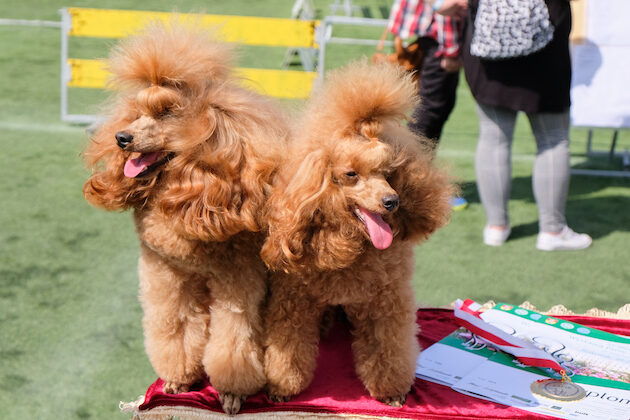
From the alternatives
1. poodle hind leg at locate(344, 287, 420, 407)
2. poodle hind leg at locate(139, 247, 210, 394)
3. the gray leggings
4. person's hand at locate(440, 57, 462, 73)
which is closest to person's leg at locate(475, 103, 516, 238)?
the gray leggings

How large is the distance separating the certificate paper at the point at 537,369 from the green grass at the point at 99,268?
2.05 ft

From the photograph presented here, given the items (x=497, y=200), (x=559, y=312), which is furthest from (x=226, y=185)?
(x=497, y=200)

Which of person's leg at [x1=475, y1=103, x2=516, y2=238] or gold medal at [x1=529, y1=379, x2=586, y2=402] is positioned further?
person's leg at [x1=475, y1=103, x2=516, y2=238]

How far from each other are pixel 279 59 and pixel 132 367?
5.46 meters

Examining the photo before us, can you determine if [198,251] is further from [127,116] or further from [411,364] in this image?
[411,364]

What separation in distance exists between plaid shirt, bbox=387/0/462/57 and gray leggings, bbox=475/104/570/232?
53 cm

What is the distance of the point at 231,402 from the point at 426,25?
249 centimetres

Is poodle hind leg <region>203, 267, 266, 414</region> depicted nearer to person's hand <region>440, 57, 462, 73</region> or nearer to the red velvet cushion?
the red velvet cushion

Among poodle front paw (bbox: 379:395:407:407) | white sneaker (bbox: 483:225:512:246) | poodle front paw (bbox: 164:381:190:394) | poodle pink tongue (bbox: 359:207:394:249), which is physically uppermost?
poodle pink tongue (bbox: 359:207:394:249)

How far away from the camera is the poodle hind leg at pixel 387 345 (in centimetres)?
174

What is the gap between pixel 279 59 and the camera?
24.3 ft

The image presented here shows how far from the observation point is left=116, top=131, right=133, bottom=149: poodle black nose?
58.4 inches

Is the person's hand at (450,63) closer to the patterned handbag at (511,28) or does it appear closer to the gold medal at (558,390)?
the patterned handbag at (511,28)

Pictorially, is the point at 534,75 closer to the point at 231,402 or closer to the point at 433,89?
the point at 433,89
